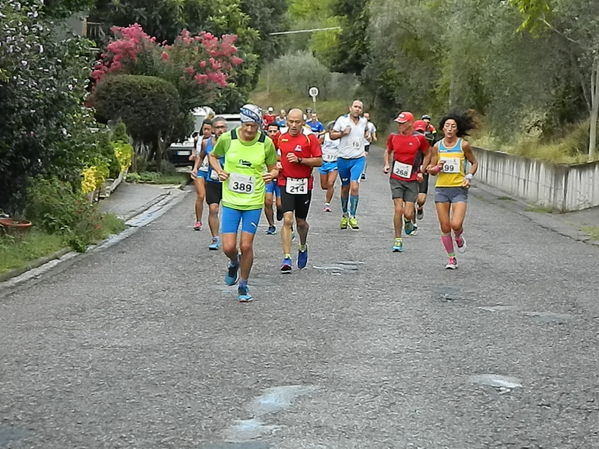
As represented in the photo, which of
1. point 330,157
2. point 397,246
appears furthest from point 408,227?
point 330,157

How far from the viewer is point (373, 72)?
58.7 meters

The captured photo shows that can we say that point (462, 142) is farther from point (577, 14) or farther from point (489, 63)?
point (489, 63)

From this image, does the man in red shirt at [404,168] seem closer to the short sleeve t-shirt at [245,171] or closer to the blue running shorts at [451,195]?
the blue running shorts at [451,195]

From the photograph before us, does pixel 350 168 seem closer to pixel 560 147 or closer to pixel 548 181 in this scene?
pixel 548 181

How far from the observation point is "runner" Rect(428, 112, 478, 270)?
1315cm

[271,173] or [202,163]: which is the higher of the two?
[271,173]

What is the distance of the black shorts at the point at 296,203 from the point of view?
12789 mm

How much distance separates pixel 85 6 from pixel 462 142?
12.3 metres

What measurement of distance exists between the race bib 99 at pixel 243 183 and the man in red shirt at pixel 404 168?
4.27 metres

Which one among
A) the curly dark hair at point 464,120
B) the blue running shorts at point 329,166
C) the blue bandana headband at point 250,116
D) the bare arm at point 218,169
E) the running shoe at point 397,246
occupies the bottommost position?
the running shoe at point 397,246

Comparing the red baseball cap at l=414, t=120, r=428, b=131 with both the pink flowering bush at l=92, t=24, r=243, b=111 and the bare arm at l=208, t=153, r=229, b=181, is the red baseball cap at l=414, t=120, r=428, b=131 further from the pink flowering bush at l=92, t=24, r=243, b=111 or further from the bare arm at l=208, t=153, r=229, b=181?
the pink flowering bush at l=92, t=24, r=243, b=111

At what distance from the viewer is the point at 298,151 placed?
1271 centimetres

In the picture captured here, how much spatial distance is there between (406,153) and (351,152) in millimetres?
2922

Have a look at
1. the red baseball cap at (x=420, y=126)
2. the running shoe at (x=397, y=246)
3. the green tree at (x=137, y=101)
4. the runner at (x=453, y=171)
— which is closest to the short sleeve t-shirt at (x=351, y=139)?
the red baseball cap at (x=420, y=126)
